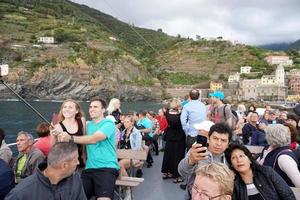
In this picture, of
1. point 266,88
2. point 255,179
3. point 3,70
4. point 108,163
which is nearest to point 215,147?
point 255,179

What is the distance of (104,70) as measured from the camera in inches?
3829

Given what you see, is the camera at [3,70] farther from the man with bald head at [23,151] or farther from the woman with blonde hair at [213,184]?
the woman with blonde hair at [213,184]

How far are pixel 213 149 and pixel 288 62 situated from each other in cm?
15002

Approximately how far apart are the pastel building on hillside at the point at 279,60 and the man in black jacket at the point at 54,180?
465ft

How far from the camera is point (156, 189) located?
5.36m

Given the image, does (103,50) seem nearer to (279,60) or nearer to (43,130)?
(279,60)

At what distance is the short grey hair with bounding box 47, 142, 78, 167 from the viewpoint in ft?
7.60

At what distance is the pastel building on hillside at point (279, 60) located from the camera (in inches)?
5349

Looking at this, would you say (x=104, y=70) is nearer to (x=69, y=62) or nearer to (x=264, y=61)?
(x=69, y=62)

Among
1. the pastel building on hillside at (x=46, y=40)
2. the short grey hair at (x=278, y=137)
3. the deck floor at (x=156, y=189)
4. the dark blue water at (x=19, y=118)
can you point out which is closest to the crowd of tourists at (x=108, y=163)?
the short grey hair at (x=278, y=137)

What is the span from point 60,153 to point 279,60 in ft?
479

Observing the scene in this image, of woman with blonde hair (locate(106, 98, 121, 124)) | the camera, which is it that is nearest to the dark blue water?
woman with blonde hair (locate(106, 98, 121, 124))

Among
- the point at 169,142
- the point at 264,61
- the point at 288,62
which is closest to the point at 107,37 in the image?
the point at 264,61

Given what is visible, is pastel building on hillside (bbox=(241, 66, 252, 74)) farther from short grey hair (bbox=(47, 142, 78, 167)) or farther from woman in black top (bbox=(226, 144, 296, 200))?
short grey hair (bbox=(47, 142, 78, 167))
